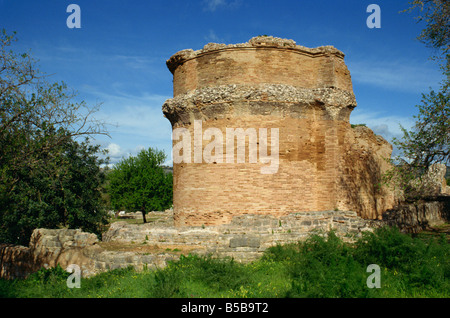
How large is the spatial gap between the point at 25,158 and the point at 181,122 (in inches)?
295

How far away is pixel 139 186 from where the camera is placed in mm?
31297

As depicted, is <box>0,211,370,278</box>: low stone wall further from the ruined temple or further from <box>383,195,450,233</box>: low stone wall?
<box>383,195,450,233</box>: low stone wall

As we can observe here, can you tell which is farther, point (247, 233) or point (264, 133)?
point (264, 133)

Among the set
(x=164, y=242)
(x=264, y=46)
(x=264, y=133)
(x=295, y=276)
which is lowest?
(x=295, y=276)

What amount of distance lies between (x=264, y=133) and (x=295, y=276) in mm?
7007

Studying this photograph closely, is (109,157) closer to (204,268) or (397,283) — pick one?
(204,268)

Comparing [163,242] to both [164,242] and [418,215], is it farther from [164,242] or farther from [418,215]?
[418,215]

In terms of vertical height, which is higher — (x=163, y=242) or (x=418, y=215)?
(x=418, y=215)

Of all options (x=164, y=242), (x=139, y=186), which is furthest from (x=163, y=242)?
(x=139, y=186)

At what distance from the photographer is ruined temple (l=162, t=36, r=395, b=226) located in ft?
Result: 46.1

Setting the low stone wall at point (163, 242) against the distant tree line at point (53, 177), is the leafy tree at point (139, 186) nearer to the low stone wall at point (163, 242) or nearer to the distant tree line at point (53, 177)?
the distant tree line at point (53, 177)

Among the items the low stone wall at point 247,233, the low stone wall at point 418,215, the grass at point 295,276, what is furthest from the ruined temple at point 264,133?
the grass at point 295,276

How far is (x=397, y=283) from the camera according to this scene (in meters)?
7.60

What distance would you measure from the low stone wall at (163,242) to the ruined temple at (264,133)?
1515 mm
